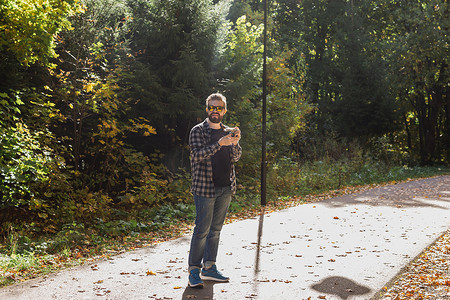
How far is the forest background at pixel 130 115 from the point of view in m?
9.09

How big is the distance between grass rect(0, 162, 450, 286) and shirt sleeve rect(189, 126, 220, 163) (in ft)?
9.17

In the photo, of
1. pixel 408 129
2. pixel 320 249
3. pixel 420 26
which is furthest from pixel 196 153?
pixel 408 129

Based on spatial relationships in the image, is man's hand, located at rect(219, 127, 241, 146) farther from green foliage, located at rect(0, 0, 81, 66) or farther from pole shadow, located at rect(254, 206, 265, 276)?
green foliage, located at rect(0, 0, 81, 66)

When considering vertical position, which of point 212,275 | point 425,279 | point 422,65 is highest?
point 422,65

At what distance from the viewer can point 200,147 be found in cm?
540

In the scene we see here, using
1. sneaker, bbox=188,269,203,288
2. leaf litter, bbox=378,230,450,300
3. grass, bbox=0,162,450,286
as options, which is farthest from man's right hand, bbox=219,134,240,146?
grass, bbox=0,162,450,286

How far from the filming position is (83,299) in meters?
5.25

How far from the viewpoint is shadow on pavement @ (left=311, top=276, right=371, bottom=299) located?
5.52 meters

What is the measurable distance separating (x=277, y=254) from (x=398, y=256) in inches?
70.8

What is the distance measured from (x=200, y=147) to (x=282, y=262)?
253cm

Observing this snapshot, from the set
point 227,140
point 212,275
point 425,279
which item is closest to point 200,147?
point 227,140

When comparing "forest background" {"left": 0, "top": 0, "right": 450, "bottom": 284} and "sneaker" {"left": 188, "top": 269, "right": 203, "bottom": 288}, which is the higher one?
"forest background" {"left": 0, "top": 0, "right": 450, "bottom": 284}

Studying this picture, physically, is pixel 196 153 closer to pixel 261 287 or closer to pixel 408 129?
pixel 261 287

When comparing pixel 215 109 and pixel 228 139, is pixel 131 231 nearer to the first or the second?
pixel 215 109
